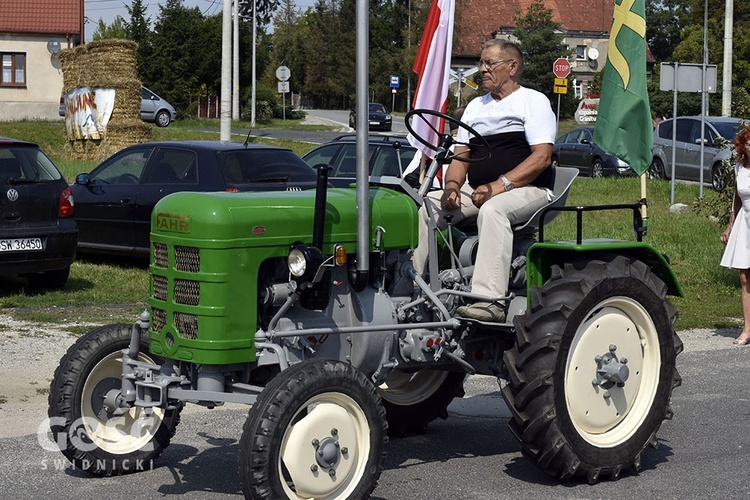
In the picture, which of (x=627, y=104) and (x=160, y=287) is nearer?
(x=160, y=287)

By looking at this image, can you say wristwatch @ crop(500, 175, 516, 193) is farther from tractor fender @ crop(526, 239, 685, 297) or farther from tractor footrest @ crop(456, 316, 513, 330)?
tractor footrest @ crop(456, 316, 513, 330)

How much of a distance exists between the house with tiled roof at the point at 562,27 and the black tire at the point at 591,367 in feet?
249

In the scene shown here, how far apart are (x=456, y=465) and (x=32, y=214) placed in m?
7.31

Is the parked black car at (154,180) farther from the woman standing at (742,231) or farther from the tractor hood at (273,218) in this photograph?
the tractor hood at (273,218)

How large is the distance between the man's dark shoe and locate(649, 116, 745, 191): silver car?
20526 millimetres

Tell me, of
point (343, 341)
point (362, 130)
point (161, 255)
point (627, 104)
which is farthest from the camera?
point (627, 104)

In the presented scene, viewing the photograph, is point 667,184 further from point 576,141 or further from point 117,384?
point 117,384

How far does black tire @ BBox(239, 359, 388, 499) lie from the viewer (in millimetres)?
5016

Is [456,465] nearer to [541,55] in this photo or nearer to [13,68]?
[13,68]

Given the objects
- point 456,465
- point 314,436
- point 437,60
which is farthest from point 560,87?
point 314,436

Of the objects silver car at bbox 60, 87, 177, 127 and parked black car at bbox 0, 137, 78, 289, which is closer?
parked black car at bbox 0, 137, 78, 289

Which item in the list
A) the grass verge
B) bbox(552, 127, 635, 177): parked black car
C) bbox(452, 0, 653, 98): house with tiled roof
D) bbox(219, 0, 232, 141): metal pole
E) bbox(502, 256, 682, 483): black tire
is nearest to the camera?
bbox(502, 256, 682, 483): black tire

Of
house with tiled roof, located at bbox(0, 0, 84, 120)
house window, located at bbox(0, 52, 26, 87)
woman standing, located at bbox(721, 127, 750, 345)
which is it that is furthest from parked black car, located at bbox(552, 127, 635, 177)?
house window, located at bbox(0, 52, 26, 87)

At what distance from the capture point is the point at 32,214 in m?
12.5
